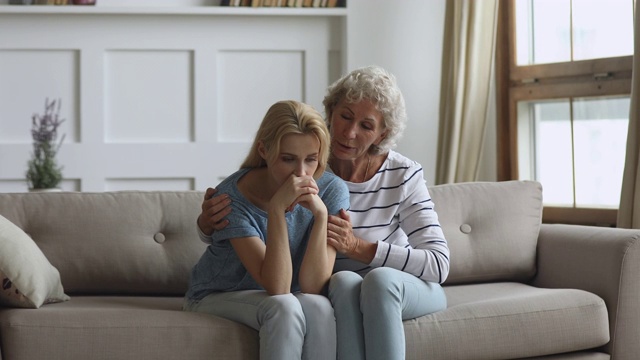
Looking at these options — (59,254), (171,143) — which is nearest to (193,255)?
(59,254)

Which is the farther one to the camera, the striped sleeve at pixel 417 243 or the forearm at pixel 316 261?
the striped sleeve at pixel 417 243

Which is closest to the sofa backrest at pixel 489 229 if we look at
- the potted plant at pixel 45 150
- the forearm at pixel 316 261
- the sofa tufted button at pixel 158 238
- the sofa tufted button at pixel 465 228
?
the sofa tufted button at pixel 465 228

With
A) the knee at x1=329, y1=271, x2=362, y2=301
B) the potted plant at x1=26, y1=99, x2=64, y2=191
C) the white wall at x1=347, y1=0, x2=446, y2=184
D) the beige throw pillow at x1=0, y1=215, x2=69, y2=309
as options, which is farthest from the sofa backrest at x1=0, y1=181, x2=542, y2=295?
the white wall at x1=347, y1=0, x2=446, y2=184

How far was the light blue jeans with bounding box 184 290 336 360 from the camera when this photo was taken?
6.93 feet

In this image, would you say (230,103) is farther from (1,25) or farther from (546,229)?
(546,229)

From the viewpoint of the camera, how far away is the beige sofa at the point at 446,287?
7.38ft

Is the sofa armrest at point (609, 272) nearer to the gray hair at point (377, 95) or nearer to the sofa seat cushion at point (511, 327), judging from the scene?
the sofa seat cushion at point (511, 327)

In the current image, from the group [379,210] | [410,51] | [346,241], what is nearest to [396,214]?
[379,210]

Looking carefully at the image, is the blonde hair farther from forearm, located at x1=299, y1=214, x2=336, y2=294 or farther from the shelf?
the shelf

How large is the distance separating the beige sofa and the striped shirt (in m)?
0.20

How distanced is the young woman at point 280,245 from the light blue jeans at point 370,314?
34 millimetres

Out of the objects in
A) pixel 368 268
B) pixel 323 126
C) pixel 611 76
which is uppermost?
pixel 611 76

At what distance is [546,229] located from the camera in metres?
3.02

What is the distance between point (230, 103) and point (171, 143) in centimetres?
35
